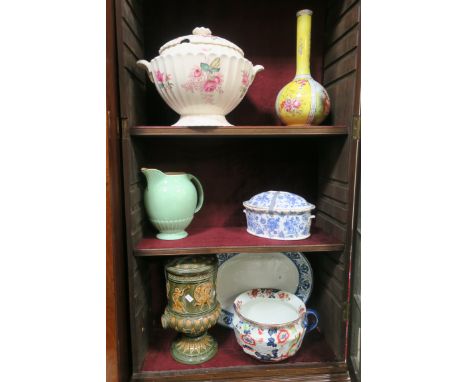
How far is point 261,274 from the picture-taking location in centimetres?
113

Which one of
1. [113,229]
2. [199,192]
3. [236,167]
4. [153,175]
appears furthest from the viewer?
[236,167]

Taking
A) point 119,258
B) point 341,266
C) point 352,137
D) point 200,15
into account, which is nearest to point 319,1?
point 200,15

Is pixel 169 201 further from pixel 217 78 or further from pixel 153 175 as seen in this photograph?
pixel 217 78

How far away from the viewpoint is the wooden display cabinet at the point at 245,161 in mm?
826

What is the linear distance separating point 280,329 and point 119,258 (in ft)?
1.63

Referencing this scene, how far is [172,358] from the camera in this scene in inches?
36.9

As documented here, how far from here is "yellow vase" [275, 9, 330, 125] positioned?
0.87m

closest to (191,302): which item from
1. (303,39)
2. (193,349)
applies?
(193,349)

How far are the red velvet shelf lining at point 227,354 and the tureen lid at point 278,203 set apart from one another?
0.47 meters

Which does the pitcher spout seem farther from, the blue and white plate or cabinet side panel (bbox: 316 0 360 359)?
cabinet side panel (bbox: 316 0 360 359)

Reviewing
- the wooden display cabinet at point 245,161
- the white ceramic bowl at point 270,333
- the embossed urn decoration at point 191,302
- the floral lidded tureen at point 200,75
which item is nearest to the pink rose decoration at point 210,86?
the floral lidded tureen at point 200,75

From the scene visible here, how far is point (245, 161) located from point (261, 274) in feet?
1.41

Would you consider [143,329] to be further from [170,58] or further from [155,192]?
[170,58]

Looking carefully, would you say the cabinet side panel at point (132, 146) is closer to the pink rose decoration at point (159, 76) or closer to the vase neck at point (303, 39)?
the pink rose decoration at point (159, 76)
